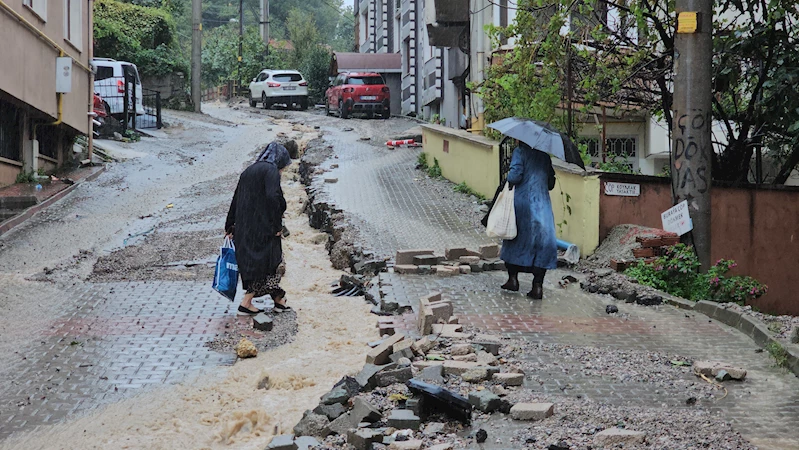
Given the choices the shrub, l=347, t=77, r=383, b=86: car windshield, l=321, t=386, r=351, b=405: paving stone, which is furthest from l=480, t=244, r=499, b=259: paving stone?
l=347, t=77, r=383, b=86: car windshield

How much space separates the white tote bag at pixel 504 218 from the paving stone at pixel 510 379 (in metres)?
3.25

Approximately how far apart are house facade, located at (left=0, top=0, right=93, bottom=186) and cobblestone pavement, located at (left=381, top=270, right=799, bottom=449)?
826 centimetres

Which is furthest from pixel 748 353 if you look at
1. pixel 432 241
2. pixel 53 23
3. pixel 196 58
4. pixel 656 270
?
pixel 196 58

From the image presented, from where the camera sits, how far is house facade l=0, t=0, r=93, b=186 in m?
14.7

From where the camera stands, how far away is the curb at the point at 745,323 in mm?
6734

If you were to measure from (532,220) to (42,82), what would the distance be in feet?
35.2

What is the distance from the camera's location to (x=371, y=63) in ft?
125

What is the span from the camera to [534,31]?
12.5 m

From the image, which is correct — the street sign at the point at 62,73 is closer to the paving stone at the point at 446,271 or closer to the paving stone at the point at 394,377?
the paving stone at the point at 446,271

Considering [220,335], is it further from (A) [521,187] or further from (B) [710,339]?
(B) [710,339]

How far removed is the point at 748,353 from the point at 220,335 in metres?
4.47

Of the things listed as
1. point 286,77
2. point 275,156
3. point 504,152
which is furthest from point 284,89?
point 275,156

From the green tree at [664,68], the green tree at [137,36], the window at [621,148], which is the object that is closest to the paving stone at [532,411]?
the green tree at [664,68]

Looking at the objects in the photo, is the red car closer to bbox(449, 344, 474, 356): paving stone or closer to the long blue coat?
the long blue coat
